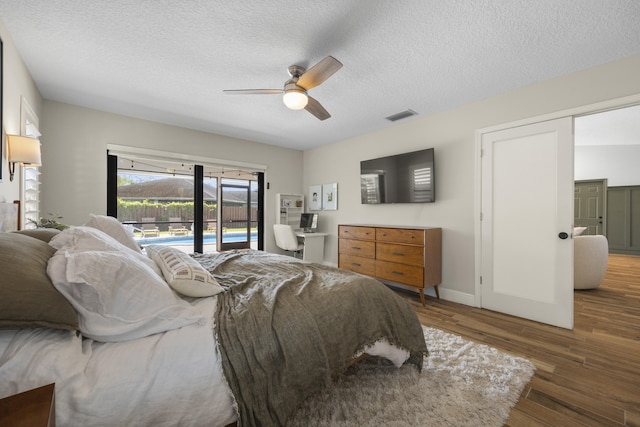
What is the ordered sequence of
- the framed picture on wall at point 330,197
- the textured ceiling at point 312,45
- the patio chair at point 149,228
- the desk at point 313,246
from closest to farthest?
1. the textured ceiling at point 312,45
2. the patio chair at point 149,228
3. the desk at point 313,246
4. the framed picture on wall at point 330,197

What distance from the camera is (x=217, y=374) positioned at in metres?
1.00

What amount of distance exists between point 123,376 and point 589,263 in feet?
17.2

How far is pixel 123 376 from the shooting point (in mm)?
894

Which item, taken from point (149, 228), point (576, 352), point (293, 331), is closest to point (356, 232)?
point (576, 352)

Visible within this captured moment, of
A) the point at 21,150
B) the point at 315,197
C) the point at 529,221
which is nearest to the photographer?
the point at 21,150

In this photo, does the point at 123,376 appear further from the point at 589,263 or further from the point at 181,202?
the point at 589,263

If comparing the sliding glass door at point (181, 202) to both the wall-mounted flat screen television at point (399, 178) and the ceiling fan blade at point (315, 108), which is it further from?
the ceiling fan blade at point (315, 108)

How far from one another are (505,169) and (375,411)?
284 centimetres

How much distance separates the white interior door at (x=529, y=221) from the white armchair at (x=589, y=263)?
1.66m

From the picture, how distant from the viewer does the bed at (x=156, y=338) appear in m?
0.84

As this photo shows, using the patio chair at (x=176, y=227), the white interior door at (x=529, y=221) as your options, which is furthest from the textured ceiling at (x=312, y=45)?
the patio chair at (x=176, y=227)

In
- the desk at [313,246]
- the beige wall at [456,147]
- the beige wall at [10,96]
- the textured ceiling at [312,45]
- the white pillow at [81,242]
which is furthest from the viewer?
the desk at [313,246]

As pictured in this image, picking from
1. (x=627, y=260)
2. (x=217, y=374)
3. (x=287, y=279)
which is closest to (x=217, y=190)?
(x=287, y=279)

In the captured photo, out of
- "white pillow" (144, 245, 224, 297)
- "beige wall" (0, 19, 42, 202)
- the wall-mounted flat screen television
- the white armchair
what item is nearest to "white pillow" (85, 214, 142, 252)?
"beige wall" (0, 19, 42, 202)
